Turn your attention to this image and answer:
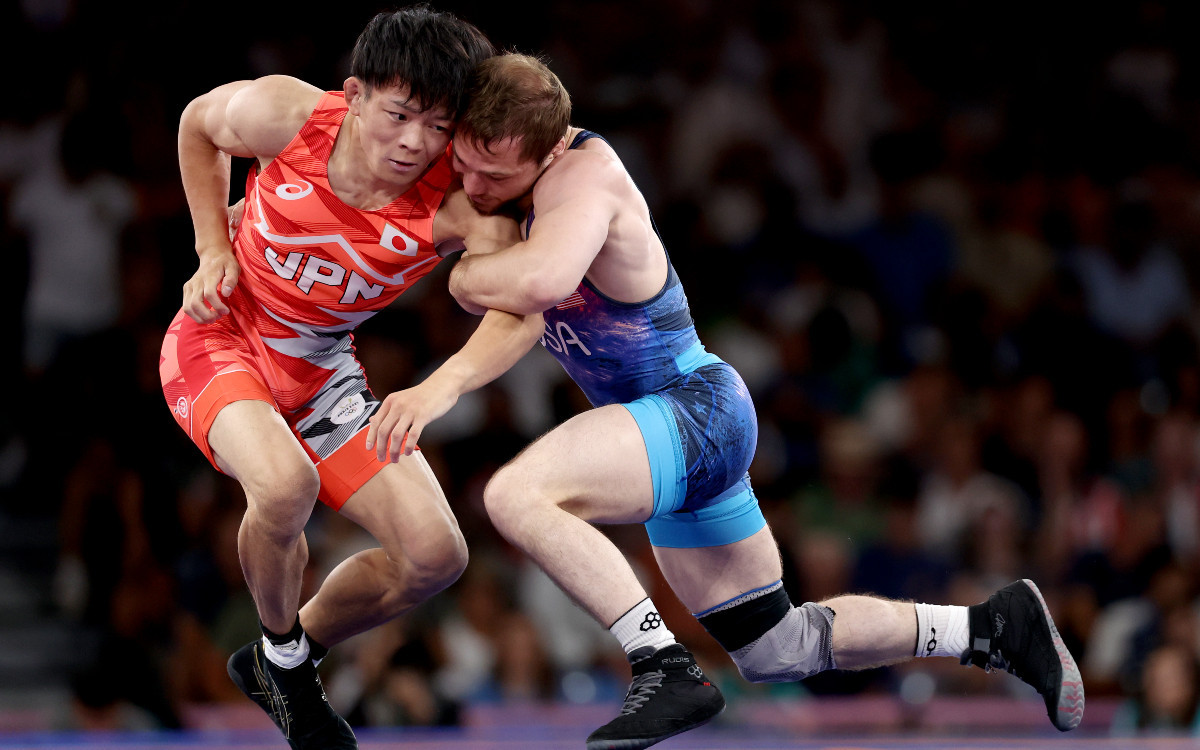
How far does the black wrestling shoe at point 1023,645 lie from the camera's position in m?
3.43

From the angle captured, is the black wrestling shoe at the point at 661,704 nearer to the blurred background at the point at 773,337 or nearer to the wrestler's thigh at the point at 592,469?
the wrestler's thigh at the point at 592,469

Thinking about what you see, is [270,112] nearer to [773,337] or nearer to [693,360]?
[693,360]

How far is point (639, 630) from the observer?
281 cm

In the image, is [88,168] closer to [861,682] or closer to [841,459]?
[841,459]

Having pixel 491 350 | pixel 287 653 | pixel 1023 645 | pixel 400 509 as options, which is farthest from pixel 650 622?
pixel 1023 645

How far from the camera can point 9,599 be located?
626 centimetres

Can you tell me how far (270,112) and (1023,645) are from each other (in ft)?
7.96

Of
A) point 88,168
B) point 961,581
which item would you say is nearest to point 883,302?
point 961,581

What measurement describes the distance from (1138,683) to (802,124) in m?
3.74

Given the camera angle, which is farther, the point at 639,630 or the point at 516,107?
the point at 516,107

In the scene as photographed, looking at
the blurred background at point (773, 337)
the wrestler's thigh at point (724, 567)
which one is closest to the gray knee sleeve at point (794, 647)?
the wrestler's thigh at point (724, 567)

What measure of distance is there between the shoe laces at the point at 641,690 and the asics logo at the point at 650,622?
10 centimetres

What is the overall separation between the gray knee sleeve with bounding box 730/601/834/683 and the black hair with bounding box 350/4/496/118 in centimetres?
159

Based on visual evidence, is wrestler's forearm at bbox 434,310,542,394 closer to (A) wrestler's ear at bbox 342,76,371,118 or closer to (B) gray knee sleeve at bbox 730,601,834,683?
(A) wrestler's ear at bbox 342,76,371,118
